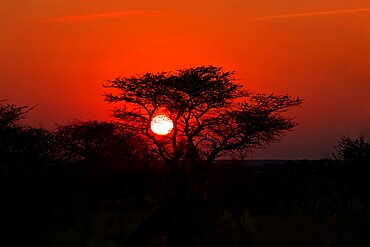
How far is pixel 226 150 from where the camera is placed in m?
29.4

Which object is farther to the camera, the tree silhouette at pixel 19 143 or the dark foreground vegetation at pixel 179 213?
the tree silhouette at pixel 19 143

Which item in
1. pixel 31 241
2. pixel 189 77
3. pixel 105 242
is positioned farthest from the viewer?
pixel 189 77

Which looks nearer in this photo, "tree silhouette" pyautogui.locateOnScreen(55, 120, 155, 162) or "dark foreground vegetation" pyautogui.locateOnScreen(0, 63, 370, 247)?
"dark foreground vegetation" pyautogui.locateOnScreen(0, 63, 370, 247)

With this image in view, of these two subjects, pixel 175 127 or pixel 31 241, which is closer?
pixel 31 241

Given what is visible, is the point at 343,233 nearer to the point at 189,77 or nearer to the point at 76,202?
the point at 76,202

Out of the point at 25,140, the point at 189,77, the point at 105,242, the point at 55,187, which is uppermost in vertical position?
the point at 189,77

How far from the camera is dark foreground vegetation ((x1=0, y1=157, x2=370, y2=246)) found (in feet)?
36.8

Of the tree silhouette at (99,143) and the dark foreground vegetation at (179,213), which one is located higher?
the tree silhouette at (99,143)

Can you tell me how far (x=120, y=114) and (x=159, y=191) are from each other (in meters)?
6.76

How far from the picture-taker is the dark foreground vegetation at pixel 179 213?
→ 1121cm

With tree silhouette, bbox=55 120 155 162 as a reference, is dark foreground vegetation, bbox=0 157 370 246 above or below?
below

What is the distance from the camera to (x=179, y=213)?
1102 cm

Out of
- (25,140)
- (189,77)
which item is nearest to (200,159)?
(189,77)

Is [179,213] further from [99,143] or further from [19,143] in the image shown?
[99,143]
